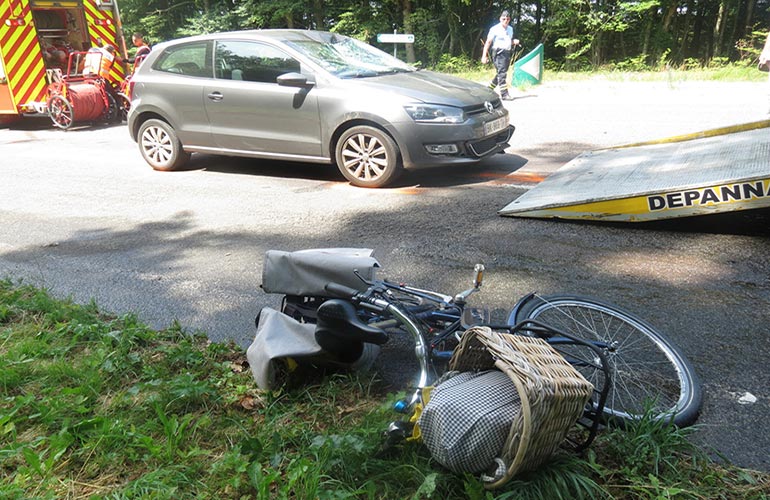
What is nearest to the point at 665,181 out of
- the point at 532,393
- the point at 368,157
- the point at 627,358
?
the point at 627,358

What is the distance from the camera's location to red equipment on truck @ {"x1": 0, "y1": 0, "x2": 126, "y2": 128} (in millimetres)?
12539

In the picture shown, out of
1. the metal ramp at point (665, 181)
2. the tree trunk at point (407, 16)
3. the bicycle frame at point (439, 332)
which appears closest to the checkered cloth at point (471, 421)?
the bicycle frame at point (439, 332)

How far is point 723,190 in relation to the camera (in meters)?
4.76

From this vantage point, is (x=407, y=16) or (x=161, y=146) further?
(x=407, y=16)

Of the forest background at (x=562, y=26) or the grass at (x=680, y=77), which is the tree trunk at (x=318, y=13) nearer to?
the forest background at (x=562, y=26)

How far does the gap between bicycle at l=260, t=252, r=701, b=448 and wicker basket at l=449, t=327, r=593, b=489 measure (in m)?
0.23

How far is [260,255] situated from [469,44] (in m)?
21.7

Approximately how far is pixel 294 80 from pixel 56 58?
939cm

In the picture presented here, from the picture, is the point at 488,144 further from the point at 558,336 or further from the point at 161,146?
the point at 558,336

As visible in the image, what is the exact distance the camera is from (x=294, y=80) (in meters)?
7.23

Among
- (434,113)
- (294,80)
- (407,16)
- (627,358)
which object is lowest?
(627,358)

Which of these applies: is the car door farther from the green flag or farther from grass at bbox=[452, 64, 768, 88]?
grass at bbox=[452, 64, 768, 88]

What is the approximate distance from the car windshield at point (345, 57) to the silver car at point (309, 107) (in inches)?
0.8

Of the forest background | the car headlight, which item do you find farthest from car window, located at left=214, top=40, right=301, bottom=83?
the forest background
